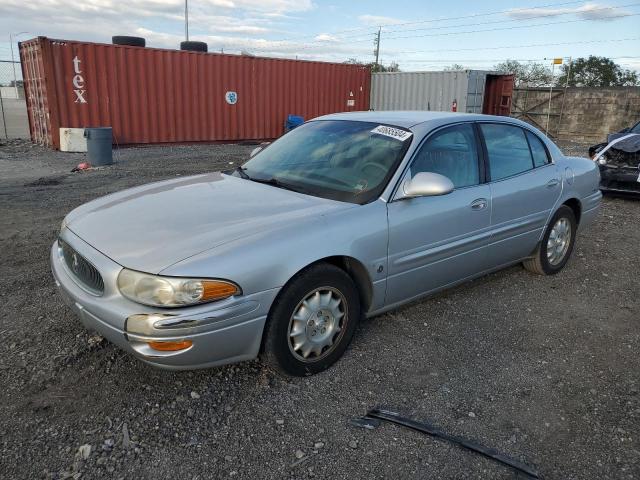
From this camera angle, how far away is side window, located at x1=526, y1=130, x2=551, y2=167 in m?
4.58

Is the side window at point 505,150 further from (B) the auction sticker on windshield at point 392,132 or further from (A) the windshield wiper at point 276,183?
(A) the windshield wiper at point 276,183

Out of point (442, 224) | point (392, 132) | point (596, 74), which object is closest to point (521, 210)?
point (442, 224)

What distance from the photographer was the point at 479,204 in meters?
3.84

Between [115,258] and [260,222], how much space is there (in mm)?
773

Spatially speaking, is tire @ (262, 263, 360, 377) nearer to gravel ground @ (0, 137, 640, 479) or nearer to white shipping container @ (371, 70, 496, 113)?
gravel ground @ (0, 137, 640, 479)

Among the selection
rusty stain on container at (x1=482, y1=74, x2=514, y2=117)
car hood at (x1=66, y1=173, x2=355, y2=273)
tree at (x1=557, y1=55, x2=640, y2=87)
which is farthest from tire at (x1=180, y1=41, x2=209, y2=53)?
tree at (x1=557, y1=55, x2=640, y2=87)

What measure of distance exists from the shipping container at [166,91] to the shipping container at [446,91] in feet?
5.88

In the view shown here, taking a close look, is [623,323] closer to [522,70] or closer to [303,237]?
[303,237]

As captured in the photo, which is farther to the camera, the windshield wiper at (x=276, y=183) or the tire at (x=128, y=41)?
the tire at (x=128, y=41)

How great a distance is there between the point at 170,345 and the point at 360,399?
1.10 m

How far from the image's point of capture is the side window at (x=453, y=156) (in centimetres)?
359

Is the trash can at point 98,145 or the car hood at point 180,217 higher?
the car hood at point 180,217

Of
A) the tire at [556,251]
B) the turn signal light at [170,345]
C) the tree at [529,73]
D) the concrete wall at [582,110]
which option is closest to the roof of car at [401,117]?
the tire at [556,251]

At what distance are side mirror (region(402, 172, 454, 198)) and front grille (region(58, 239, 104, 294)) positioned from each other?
6.10ft
